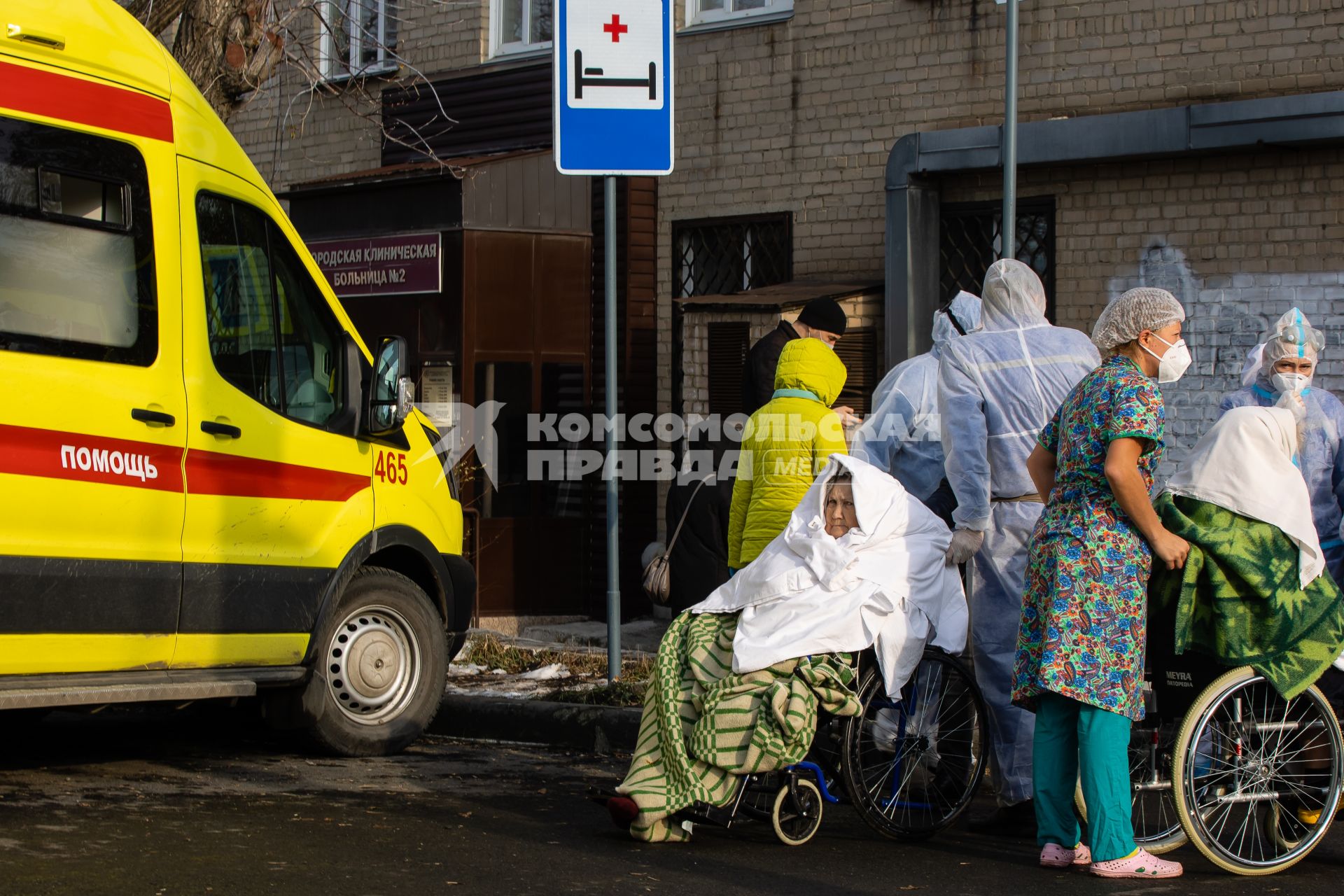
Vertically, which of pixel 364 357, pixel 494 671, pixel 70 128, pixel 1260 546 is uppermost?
pixel 70 128

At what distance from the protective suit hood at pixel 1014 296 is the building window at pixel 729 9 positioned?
6083 mm

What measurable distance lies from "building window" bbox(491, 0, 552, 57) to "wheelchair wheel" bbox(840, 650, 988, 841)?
8.43 meters

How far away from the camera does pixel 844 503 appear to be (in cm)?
618

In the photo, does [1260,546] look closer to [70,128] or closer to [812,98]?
[70,128]

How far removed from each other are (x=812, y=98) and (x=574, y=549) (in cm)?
361

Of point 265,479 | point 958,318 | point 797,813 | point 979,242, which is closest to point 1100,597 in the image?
point 797,813

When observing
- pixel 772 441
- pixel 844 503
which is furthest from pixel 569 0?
pixel 844 503

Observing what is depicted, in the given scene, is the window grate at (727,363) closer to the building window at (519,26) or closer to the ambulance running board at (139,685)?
the building window at (519,26)

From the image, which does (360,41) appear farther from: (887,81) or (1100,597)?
(1100,597)

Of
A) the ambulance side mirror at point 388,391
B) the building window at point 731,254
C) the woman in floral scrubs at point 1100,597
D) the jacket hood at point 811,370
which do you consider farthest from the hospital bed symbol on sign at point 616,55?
the building window at point 731,254

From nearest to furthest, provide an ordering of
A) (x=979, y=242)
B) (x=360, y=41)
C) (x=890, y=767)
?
(x=890, y=767), (x=979, y=242), (x=360, y=41)

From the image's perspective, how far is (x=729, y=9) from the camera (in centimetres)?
1255

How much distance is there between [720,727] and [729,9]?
25.7ft

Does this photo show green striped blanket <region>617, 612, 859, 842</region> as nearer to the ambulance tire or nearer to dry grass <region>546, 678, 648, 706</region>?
the ambulance tire
